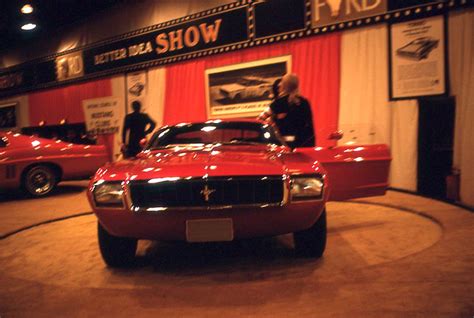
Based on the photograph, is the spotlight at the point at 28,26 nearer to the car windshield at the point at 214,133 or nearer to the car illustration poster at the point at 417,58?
the car windshield at the point at 214,133

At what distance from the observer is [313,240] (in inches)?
131

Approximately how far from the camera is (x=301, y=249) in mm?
3391

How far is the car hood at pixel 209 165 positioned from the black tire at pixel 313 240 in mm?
487

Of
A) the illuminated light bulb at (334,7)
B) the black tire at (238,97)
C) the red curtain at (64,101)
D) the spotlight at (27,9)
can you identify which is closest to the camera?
the illuminated light bulb at (334,7)

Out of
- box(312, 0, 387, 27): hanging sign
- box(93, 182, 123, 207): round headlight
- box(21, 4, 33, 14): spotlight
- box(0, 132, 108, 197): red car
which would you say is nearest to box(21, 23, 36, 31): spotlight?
box(21, 4, 33, 14): spotlight

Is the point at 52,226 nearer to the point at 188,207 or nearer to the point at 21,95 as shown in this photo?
the point at 188,207

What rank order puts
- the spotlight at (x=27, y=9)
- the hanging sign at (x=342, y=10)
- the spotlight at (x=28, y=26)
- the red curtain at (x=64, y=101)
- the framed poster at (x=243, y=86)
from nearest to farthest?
1. the hanging sign at (x=342, y=10)
2. the framed poster at (x=243, y=86)
3. the spotlight at (x=27, y=9)
4. the red curtain at (x=64, y=101)
5. the spotlight at (x=28, y=26)

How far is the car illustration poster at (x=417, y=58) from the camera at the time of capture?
5.89 meters

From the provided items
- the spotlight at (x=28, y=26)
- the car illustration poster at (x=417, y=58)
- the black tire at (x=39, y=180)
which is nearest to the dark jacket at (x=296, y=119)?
the car illustration poster at (x=417, y=58)

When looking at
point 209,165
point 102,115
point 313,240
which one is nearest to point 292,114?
point 313,240

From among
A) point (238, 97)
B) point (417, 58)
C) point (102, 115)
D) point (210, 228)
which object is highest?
point (417, 58)

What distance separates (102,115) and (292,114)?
806 cm

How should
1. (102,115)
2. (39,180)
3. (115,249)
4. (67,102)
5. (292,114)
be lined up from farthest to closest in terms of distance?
(67,102), (102,115), (39,180), (292,114), (115,249)

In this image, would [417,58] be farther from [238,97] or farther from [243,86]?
[238,97]
